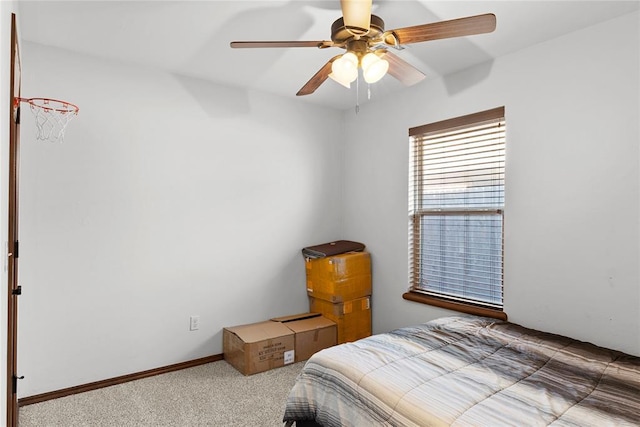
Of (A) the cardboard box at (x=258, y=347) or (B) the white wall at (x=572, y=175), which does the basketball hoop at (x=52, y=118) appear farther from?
(B) the white wall at (x=572, y=175)

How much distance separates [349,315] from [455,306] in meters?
0.99

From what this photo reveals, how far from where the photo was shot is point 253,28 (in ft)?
7.84

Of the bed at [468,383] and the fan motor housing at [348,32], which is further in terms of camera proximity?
the fan motor housing at [348,32]

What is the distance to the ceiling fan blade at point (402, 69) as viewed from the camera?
2.07 metres

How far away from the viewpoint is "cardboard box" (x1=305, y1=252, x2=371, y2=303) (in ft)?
11.6

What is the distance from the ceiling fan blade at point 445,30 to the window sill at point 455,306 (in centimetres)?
194

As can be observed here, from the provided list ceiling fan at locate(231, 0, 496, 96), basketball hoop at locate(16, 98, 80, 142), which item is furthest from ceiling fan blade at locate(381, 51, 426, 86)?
basketball hoop at locate(16, 98, 80, 142)

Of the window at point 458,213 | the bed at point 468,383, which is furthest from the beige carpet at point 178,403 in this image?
the window at point 458,213

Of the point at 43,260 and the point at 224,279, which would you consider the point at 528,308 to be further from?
the point at 43,260

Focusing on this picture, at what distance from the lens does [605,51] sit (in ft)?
7.53

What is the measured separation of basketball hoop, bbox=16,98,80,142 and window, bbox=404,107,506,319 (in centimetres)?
266

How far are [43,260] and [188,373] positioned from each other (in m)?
1.35

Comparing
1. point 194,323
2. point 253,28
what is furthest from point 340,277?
point 253,28

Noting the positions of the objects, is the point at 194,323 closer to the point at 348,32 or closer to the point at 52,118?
the point at 52,118
